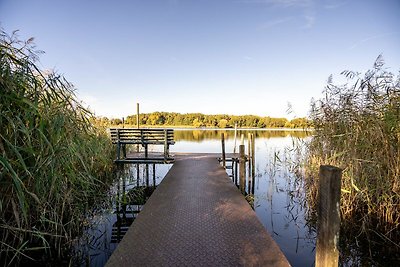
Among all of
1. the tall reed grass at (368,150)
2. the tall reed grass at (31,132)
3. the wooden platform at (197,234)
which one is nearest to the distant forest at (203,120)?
the tall reed grass at (368,150)

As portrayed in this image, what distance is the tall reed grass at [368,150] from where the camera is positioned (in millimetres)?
4508

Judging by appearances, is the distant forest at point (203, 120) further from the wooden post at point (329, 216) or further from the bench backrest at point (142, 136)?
the wooden post at point (329, 216)

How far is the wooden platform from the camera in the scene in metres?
2.50

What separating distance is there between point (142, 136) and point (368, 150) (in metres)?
6.86

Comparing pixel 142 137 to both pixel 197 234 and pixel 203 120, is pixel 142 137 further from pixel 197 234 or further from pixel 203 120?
pixel 203 120

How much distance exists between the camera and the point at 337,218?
189cm

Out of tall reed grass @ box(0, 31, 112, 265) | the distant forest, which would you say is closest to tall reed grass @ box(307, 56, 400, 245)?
tall reed grass @ box(0, 31, 112, 265)

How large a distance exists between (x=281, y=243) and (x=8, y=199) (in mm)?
4757

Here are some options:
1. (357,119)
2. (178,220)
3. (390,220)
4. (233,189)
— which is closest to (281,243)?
(233,189)

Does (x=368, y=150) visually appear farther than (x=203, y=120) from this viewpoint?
No

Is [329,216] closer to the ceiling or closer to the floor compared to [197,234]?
closer to the ceiling

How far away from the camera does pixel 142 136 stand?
869 centimetres

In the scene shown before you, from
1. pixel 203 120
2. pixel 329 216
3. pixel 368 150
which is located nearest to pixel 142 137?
pixel 368 150

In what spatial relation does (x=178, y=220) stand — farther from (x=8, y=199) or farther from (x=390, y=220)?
(x=390, y=220)
